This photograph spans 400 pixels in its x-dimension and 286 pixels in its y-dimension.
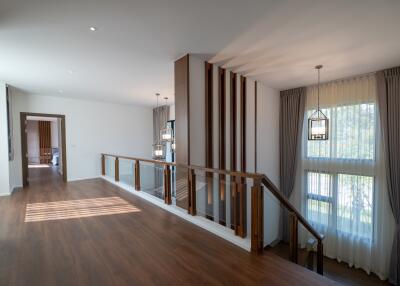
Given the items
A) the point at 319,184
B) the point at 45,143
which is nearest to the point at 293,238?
the point at 319,184

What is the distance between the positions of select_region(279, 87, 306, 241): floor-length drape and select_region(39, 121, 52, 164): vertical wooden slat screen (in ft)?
44.0

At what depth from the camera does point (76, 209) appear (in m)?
4.30

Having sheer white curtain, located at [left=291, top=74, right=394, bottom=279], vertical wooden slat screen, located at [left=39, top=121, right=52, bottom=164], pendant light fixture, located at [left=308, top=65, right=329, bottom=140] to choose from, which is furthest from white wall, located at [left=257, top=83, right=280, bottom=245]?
vertical wooden slat screen, located at [left=39, top=121, right=52, bottom=164]

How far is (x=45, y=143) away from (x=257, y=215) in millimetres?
14734

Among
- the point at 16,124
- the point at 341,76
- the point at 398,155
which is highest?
the point at 341,76

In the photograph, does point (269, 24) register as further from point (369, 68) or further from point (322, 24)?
point (369, 68)

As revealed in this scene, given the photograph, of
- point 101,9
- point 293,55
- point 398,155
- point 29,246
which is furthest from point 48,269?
point 398,155

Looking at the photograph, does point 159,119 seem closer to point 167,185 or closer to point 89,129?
point 89,129

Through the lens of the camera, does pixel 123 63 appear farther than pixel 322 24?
Yes

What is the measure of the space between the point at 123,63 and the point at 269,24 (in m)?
2.79

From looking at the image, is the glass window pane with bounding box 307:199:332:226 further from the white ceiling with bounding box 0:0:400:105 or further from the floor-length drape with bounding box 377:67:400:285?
the white ceiling with bounding box 0:0:400:105

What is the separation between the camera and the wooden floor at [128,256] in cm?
212

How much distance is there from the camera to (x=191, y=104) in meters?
3.99

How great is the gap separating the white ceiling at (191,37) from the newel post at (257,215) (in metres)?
2.09
